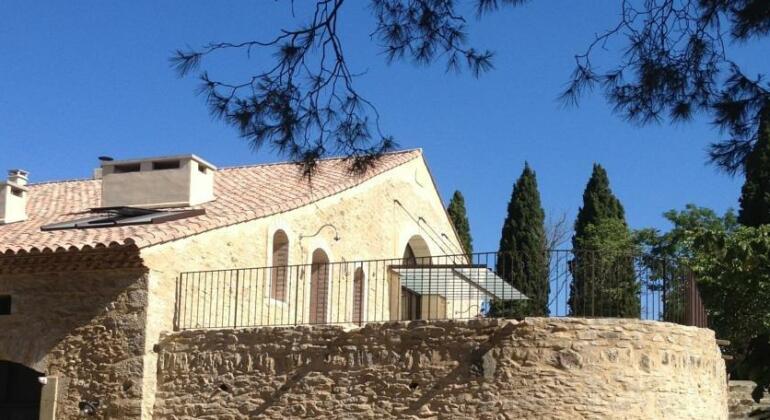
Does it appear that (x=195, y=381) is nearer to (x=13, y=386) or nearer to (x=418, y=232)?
(x=13, y=386)

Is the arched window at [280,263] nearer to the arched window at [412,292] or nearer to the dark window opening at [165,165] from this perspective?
the dark window opening at [165,165]

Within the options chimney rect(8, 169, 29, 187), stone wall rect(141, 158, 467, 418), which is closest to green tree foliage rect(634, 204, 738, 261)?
stone wall rect(141, 158, 467, 418)

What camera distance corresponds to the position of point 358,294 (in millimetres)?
18578

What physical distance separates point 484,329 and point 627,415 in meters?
2.03

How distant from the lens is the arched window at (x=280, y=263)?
16.5 metres

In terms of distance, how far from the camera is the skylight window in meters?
15.7

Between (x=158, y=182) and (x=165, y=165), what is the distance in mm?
345

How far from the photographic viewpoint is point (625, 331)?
12969 millimetres

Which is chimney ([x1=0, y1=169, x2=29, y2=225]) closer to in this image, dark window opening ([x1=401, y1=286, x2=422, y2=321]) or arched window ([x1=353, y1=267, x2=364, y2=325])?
arched window ([x1=353, y1=267, x2=364, y2=325])

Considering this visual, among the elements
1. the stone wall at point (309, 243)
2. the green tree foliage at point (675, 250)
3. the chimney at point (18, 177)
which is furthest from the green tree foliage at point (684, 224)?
the chimney at point (18, 177)

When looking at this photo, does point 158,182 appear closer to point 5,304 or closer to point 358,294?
point 5,304

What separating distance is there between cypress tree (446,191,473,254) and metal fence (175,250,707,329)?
11.5m

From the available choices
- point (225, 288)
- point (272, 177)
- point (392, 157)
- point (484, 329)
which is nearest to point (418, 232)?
point (392, 157)

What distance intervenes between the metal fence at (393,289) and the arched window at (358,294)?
0.06 feet
